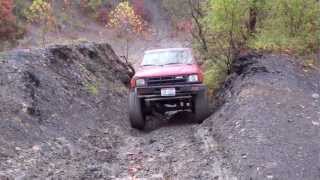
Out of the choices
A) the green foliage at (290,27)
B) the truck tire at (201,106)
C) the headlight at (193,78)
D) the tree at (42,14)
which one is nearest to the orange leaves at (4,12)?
the tree at (42,14)

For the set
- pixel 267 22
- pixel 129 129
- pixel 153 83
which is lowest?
pixel 129 129

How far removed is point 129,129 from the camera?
14.4 meters

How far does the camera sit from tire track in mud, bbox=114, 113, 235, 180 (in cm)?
931

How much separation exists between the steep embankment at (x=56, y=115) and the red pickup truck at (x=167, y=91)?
87 centimetres

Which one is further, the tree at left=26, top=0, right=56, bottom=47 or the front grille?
the tree at left=26, top=0, right=56, bottom=47

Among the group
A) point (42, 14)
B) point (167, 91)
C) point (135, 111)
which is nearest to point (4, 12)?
point (42, 14)

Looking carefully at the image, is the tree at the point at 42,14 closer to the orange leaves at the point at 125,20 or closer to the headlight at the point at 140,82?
the orange leaves at the point at 125,20

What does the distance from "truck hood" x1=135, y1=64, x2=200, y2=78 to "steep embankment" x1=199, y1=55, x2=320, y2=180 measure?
127cm

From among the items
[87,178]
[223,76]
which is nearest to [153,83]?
[87,178]

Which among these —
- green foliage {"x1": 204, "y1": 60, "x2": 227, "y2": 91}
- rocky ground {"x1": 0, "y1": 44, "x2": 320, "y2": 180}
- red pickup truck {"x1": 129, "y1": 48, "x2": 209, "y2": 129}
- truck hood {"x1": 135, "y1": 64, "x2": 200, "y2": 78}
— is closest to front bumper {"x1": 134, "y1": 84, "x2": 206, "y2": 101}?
red pickup truck {"x1": 129, "y1": 48, "x2": 209, "y2": 129}

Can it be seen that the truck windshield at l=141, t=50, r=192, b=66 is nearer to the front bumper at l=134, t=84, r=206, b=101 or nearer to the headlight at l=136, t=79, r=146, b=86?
the headlight at l=136, t=79, r=146, b=86

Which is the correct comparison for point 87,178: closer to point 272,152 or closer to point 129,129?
point 272,152

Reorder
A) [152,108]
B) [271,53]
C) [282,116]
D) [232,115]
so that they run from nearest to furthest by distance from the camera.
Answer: [282,116] → [232,115] → [152,108] → [271,53]

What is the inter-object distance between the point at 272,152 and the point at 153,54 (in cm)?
628
